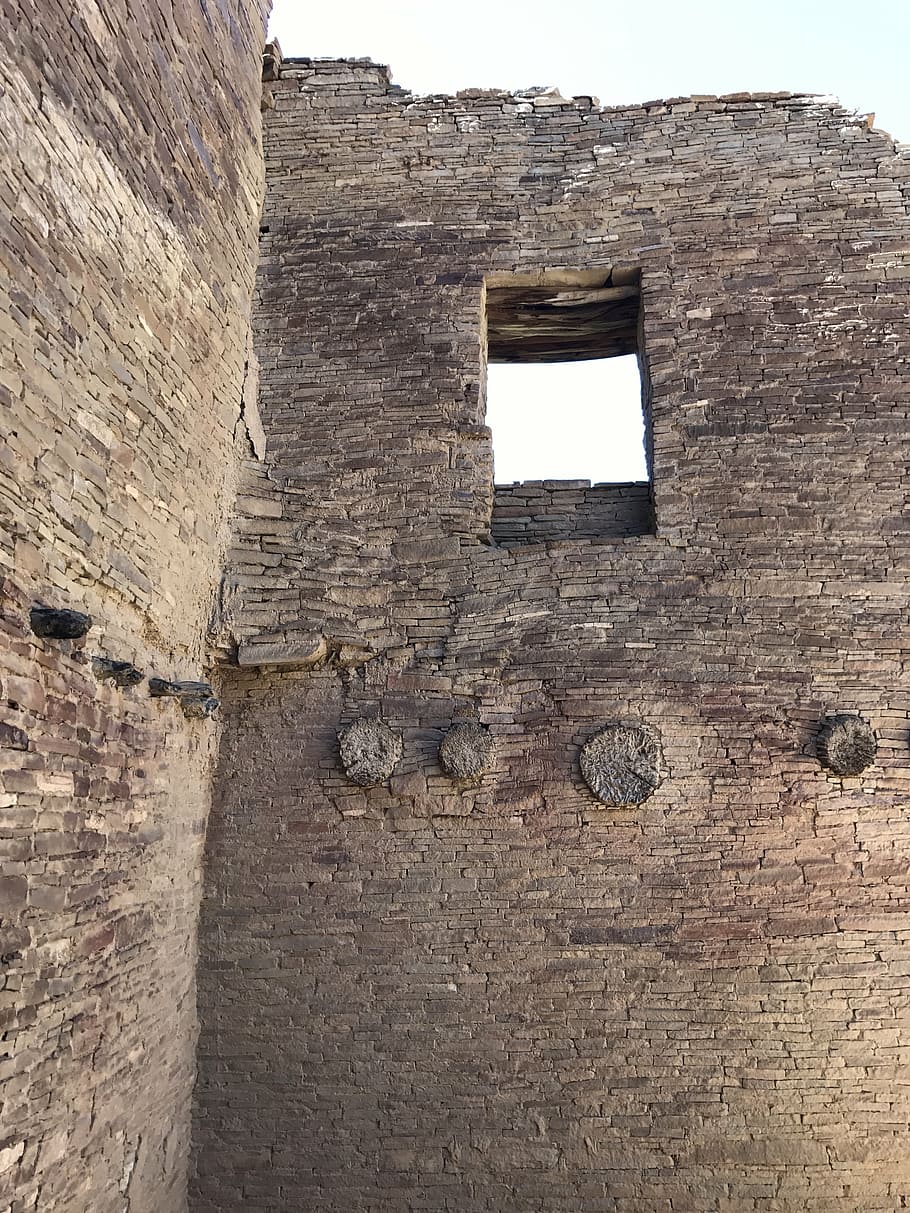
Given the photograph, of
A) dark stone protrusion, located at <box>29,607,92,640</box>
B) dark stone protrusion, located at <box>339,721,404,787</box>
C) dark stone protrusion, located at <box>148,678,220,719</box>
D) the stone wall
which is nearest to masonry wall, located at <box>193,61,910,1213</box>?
dark stone protrusion, located at <box>339,721,404,787</box>

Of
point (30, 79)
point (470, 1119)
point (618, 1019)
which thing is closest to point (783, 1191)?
point (618, 1019)

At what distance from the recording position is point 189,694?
201 inches

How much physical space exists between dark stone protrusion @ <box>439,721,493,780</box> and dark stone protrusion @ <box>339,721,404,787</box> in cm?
30

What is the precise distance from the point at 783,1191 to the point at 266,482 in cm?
503

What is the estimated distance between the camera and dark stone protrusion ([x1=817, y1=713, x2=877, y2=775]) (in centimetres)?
531

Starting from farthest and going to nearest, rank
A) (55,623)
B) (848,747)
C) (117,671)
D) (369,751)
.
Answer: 1. (369,751)
2. (848,747)
3. (117,671)
4. (55,623)

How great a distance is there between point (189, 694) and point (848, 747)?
3.69 m

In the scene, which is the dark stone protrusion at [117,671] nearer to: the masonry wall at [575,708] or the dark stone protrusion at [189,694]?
the dark stone protrusion at [189,694]

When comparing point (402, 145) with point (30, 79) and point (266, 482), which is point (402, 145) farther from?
point (30, 79)

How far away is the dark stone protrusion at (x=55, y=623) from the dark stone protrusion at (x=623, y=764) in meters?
2.94

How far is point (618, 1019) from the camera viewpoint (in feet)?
17.0

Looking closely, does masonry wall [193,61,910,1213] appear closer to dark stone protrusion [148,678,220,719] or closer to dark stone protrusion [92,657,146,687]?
dark stone protrusion [148,678,220,719]

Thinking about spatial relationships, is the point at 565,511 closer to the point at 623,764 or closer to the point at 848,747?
the point at 623,764

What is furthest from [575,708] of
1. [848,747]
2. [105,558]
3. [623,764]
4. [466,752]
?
[105,558]
